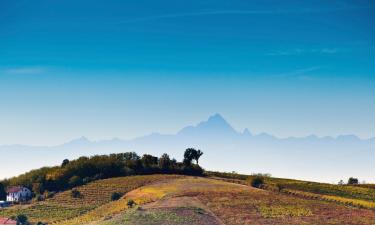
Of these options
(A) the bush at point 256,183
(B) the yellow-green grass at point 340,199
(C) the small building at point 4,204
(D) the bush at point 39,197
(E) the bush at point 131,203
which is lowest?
(C) the small building at point 4,204

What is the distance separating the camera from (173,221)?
9944cm

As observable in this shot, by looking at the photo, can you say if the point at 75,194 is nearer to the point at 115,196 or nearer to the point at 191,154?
the point at 115,196

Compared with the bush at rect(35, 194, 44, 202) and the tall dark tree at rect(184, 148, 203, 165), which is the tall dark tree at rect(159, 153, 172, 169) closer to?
the tall dark tree at rect(184, 148, 203, 165)

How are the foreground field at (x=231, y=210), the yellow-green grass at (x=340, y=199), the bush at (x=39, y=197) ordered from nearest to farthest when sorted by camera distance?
1. the foreground field at (x=231, y=210)
2. the yellow-green grass at (x=340, y=199)
3. the bush at (x=39, y=197)

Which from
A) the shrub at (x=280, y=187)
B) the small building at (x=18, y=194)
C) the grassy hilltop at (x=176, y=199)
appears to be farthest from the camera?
the small building at (x=18, y=194)

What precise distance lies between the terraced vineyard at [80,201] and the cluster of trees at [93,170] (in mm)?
9226

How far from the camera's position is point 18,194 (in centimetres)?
16075

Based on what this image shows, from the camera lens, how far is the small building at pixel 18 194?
160 m

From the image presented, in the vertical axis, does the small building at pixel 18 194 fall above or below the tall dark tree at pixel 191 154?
below

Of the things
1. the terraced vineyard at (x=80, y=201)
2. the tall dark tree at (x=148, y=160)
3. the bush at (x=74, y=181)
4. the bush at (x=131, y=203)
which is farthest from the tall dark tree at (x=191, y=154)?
the bush at (x=131, y=203)

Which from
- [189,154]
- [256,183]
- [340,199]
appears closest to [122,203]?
[256,183]

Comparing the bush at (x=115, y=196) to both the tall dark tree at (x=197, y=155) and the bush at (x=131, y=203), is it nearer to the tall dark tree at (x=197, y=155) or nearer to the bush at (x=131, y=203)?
the bush at (x=131, y=203)

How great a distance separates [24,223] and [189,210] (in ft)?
126

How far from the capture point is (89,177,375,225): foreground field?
101625mm
